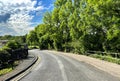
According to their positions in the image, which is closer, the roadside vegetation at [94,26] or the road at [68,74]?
the road at [68,74]

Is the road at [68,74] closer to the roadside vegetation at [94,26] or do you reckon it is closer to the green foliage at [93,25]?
the roadside vegetation at [94,26]

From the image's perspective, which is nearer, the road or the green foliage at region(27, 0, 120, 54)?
the road

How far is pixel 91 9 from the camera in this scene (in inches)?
1684

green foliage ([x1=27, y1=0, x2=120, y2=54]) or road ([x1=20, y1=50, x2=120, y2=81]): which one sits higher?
green foliage ([x1=27, y1=0, x2=120, y2=54])

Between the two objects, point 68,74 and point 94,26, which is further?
point 94,26

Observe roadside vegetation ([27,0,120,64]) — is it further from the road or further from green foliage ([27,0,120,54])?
the road

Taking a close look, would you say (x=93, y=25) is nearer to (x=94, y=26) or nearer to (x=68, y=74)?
(x=94, y=26)

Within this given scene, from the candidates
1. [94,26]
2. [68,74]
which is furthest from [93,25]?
[68,74]

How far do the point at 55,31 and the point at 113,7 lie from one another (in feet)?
169

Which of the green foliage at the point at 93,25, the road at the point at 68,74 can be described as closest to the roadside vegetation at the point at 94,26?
A: the green foliage at the point at 93,25

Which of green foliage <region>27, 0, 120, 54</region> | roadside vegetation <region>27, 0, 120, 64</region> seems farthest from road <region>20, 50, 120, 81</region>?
green foliage <region>27, 0, 120, 54</region>

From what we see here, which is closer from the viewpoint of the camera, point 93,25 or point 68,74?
point 68,74

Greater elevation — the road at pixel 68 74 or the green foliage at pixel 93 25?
the green foliage at pixel 93 25

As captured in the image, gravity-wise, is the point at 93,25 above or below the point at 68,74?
above
